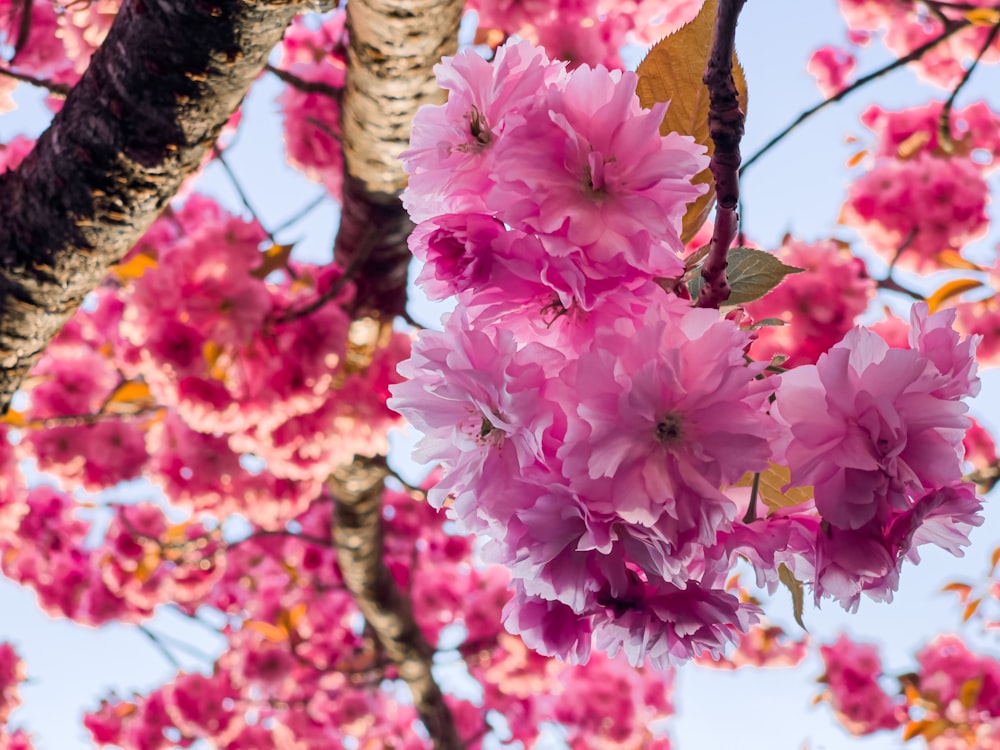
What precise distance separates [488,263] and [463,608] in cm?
328

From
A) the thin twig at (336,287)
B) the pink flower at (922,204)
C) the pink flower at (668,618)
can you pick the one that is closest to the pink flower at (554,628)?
the pink flower at (668,618)

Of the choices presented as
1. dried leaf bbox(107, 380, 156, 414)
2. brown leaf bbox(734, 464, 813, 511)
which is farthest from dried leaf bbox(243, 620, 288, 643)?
brown leaf bbox(734, 464, 813, 511)

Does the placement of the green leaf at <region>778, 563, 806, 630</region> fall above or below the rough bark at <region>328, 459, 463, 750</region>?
below

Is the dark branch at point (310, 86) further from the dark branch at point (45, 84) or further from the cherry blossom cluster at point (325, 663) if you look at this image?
the cherry blossom cluster at point (325, 663)

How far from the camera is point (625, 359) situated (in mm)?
337

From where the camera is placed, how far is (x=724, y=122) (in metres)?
0.30

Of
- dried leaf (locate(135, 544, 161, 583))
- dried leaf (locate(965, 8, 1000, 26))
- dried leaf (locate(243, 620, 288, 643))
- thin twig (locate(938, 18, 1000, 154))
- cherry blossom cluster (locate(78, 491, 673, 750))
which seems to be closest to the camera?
thin twig (locate(938, 18, 1000, 154))

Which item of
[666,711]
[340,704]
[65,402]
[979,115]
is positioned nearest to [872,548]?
[65,402]

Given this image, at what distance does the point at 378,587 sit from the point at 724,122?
2.55 metres

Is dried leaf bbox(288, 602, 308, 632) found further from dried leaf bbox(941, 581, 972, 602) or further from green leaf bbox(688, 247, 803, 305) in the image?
green leaf bbox(688, 247, 803, 305)

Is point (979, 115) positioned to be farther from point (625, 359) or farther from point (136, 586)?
point (136, 586)

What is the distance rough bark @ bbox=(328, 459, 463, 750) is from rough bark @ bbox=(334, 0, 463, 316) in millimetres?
689

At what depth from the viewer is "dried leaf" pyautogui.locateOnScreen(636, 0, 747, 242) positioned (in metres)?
0.41

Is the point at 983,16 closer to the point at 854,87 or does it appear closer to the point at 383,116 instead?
the point at 854,87
